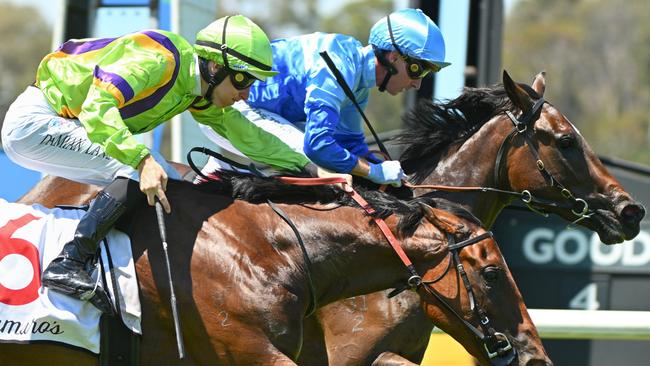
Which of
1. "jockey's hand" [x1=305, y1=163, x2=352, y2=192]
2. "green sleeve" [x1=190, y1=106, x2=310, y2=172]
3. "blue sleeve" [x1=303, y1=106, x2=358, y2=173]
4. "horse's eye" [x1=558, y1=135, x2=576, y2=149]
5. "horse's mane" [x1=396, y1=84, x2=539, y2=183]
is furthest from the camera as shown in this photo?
"horse's mane" [x1=396, y1=84, x2=539, y2=183]

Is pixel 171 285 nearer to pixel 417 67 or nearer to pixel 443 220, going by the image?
pixel 443 220

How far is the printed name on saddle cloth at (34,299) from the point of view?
345 cm

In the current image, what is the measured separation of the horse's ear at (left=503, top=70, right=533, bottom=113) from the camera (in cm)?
489

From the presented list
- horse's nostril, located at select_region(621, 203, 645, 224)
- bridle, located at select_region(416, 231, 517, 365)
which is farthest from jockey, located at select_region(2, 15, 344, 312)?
horse's nostril, located at select_region(621, 203, 645, 224)

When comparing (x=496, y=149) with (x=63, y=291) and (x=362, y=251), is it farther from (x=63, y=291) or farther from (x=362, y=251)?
(x=63, y=291)

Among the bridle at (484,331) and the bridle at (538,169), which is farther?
the bridle at (538,169)

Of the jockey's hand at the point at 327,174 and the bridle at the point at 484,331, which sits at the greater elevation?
the jockey's hand at the point at 327,174

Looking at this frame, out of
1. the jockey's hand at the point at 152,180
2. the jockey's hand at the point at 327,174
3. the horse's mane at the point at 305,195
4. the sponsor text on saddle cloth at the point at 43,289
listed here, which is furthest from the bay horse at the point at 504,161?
the jockey's hand at the point at 152,180

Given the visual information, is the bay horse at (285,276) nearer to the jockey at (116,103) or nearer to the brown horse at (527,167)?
the jockey at (116,103)

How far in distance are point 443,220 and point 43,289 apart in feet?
4.30

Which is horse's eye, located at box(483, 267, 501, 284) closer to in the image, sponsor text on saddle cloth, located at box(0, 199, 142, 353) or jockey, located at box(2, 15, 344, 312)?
jockey, located at box(2, 15, 344, 312)

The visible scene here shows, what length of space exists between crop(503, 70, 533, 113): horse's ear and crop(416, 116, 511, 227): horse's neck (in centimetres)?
10

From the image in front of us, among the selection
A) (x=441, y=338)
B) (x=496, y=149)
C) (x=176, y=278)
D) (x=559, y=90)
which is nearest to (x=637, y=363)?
(x=441, y=338)

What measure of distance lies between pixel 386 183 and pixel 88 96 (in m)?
1.42
